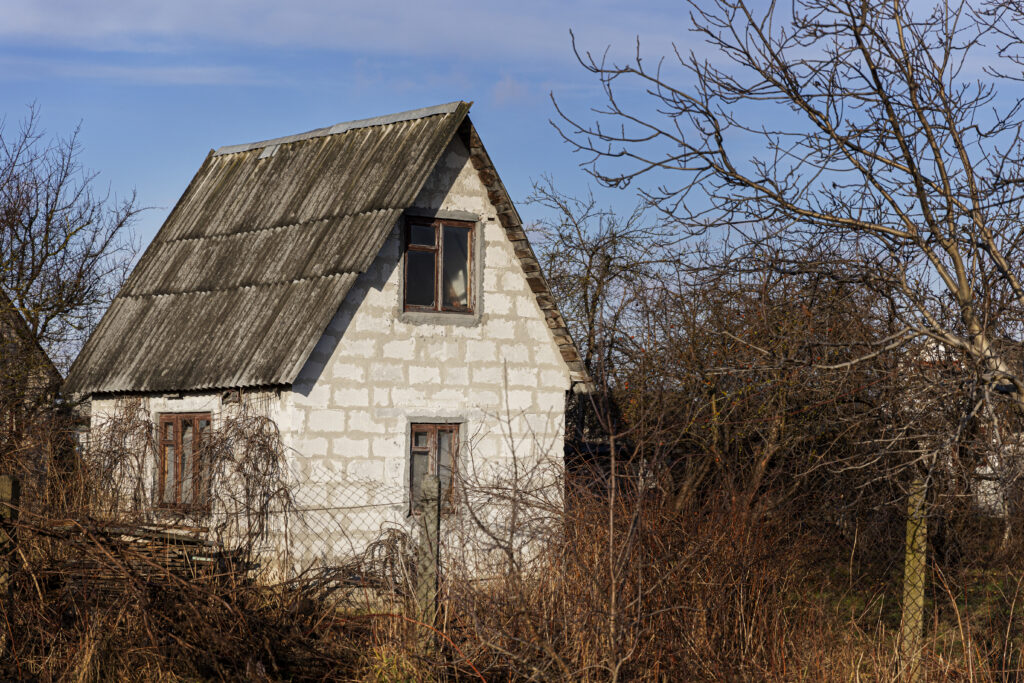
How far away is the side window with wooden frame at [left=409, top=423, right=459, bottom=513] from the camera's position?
539 inches

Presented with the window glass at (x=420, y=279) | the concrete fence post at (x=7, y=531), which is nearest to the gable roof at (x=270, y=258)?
the window glass at (x=420, y=279)

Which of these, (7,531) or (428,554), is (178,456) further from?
(428,554)

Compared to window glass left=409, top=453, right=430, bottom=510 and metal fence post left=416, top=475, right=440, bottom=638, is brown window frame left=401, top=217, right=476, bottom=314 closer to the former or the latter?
window glass left=409, top=453, right=430, bottom=510

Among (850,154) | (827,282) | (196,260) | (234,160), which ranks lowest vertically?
(827,282)

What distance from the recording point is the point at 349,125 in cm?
1608

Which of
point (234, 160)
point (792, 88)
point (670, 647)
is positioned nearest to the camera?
point (792, 88)

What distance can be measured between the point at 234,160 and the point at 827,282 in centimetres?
1238

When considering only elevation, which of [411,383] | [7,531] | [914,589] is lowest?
[914,589]

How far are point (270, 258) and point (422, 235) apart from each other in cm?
204

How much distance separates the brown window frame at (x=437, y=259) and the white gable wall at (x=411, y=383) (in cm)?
15

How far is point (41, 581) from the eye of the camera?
819 cm

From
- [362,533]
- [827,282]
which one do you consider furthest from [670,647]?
[362,533]

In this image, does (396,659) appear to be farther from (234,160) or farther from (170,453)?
(234,160)

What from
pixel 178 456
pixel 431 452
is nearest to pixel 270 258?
pixel 178 456
